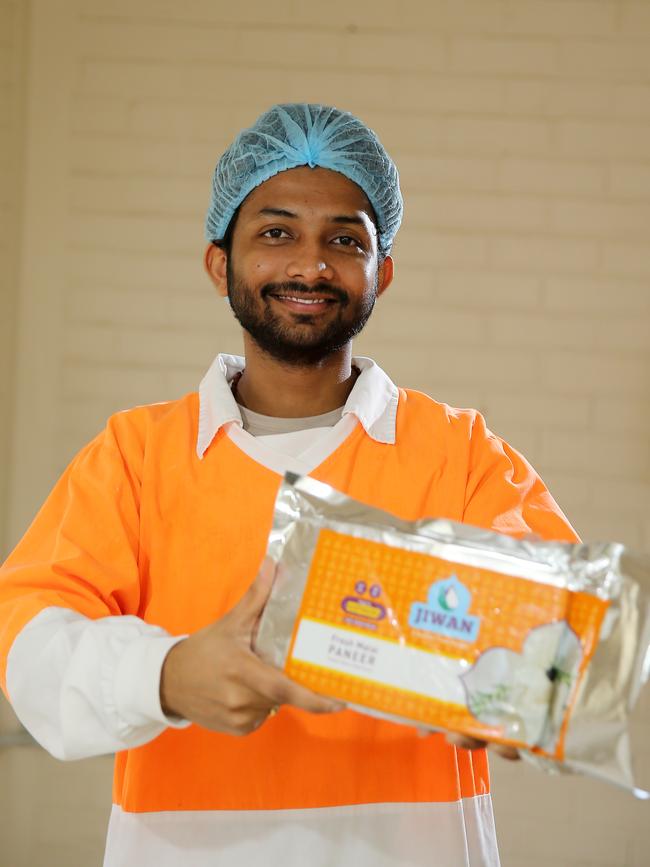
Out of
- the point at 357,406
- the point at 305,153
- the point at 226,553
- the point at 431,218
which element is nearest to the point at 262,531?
the point at 226,553

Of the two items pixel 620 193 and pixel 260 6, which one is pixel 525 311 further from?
pixel 260 6

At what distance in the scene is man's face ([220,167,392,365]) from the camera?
53.5 inches

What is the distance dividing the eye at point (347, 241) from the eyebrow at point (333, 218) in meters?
0.02

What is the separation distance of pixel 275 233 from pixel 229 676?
2.26 feet

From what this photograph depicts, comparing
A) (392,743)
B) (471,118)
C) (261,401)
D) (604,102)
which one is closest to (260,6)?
(471,118)

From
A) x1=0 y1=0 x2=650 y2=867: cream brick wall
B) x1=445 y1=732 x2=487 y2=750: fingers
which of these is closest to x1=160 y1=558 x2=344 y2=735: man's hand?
x1=445 y1=732 x2=487 y2=750: fingers

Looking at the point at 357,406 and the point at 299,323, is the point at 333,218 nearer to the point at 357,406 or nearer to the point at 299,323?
the point at 299,323

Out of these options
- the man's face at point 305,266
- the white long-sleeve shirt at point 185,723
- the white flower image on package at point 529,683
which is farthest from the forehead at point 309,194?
the white flower image on package at point 529,683

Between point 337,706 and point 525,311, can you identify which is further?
point 525,311

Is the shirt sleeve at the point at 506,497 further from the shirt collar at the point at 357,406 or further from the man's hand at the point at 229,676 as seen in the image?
the man's hand at the point at 229,676

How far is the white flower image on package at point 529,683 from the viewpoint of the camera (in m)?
0.88

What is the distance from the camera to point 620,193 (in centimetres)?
263

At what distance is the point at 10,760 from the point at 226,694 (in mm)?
1973

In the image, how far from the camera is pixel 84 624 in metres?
1.08
